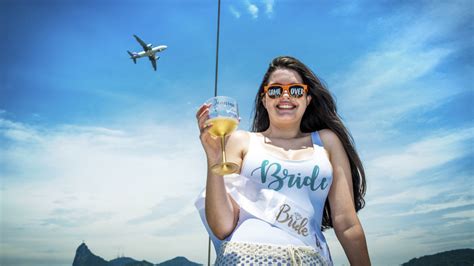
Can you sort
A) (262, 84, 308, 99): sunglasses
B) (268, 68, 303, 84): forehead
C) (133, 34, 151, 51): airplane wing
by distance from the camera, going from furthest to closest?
(133, 34, 151, 51): airplane wing → (268, 68, 303, 84): forehead → (262, 84, 308, 99): sunglasses

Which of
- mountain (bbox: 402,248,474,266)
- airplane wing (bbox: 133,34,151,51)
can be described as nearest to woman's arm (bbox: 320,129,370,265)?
airplane wing (bbox: 133,34,151,51)

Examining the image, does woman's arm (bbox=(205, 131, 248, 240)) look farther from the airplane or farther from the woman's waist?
the airplane

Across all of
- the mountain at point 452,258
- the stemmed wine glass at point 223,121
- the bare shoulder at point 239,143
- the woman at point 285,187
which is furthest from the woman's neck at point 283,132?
the mountain at point 452,258

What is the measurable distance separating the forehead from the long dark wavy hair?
0.15 feet

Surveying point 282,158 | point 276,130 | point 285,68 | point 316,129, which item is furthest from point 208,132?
point 316,129

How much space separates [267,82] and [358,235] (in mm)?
1575

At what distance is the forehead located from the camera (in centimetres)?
366

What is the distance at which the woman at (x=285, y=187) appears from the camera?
2.93m

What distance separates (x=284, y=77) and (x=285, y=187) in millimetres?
1056

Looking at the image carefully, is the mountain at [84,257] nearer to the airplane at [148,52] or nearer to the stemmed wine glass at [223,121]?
the airplane at [148,52]


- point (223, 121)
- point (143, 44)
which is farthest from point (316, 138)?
point (143, 44)

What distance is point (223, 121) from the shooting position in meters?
2.92

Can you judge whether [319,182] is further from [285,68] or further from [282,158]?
[285,68]

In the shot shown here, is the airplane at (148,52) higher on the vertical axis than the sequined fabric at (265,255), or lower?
higher
